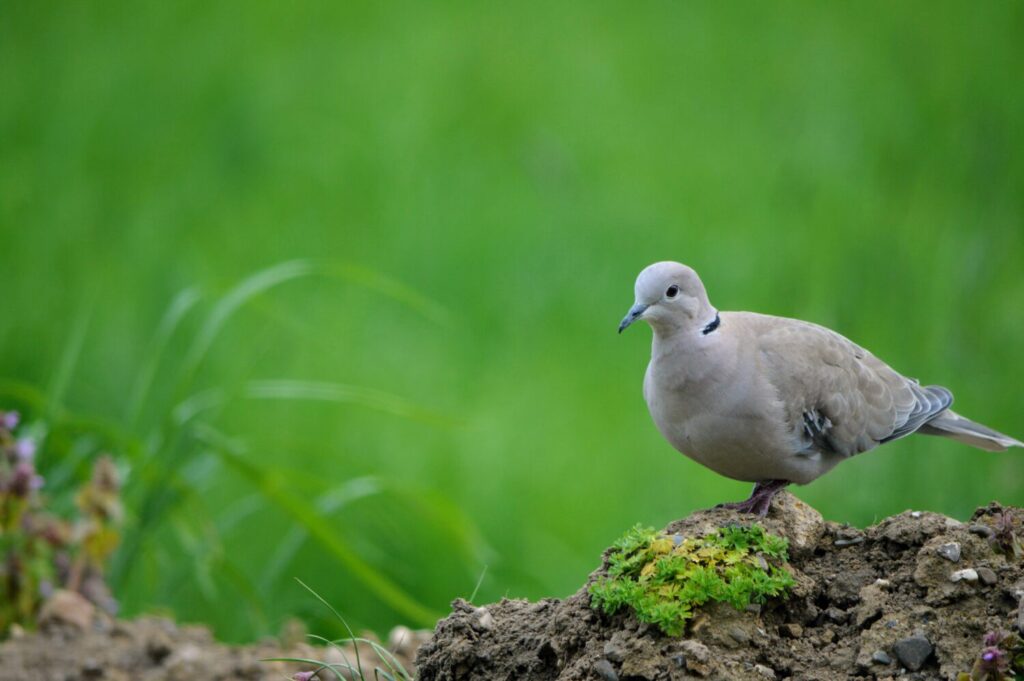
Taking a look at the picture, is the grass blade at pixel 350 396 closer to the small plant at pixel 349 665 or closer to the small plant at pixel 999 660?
the small plant at pixel 349 665

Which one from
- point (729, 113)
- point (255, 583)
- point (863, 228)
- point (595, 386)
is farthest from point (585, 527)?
point (729, 113)

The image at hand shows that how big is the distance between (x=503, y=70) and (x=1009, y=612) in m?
6.36

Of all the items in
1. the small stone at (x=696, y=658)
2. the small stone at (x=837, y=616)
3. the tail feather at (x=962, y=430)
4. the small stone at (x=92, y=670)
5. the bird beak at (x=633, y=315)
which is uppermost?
the tail feather at (x=962, y=430)

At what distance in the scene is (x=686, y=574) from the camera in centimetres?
248

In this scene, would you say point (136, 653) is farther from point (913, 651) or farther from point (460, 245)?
point (460, 245)

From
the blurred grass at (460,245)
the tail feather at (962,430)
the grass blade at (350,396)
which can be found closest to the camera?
the tail feather at (962,430)

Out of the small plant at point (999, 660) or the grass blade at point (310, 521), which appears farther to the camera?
the grass blade at point (310, 521)

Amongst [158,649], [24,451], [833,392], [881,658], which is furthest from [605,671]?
[24,451]

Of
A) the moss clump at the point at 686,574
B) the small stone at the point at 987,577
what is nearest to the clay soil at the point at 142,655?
the moss clump at the point at 686,574

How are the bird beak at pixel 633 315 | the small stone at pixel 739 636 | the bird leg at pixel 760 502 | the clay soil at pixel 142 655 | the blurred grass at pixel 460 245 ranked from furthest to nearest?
the blurred grass at pixel 460 245 → the clay soil at pixel 142 655 → the bird beak at pixel 633 315 → the bird leg at pixel 760 502 → the small stone at pixel 739 636

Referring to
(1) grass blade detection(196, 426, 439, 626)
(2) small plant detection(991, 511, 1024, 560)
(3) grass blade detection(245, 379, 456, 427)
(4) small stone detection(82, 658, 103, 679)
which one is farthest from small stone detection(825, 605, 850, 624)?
(4) small stone detection(82, 658, 103, 679)

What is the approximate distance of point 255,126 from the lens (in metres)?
7.75

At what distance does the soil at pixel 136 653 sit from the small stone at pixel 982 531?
4.62 ft

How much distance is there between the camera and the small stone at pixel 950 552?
2.53m
